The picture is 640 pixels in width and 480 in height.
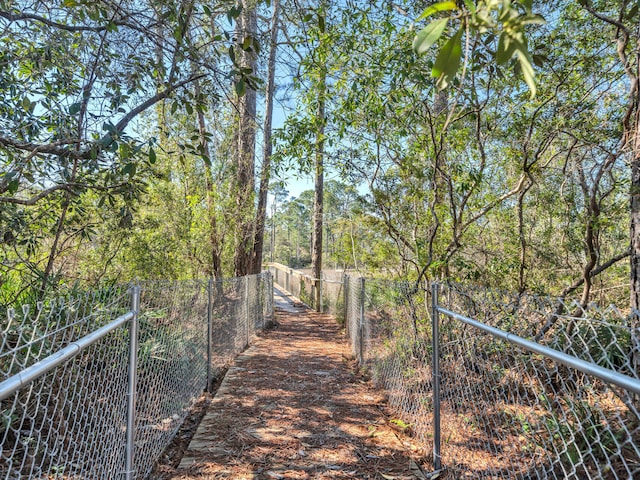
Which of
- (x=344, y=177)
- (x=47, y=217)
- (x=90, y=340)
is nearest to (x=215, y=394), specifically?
(x=47, y=217)

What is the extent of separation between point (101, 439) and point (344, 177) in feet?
15.3

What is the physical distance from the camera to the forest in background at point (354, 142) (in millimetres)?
3289

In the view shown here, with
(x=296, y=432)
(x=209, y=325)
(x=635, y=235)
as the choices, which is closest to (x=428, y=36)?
(x=635, y=235)

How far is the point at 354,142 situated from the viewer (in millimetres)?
5766

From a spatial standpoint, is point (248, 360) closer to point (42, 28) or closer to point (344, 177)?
point (344, 177)

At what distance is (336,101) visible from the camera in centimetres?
555

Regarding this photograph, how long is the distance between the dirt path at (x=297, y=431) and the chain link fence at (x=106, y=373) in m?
0.36

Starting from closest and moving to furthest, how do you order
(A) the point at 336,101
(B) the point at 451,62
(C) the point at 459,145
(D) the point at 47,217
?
(B) the point at 451,62 → (D) the point at 47,217 → (C) the point at 459,145 → (A) the point at 336,101

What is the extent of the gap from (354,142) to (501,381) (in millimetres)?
3855

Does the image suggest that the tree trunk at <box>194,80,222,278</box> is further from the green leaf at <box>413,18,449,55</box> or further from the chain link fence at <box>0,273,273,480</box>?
the green leaf at <box>413,18,449,55</box>

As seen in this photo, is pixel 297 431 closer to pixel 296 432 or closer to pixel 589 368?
pixel 296 432

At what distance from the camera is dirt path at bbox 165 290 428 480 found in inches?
113

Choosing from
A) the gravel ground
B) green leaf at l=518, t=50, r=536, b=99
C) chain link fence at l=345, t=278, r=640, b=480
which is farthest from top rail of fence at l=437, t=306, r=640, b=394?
the gravel ground

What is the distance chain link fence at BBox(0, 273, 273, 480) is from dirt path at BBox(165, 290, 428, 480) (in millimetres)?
359
